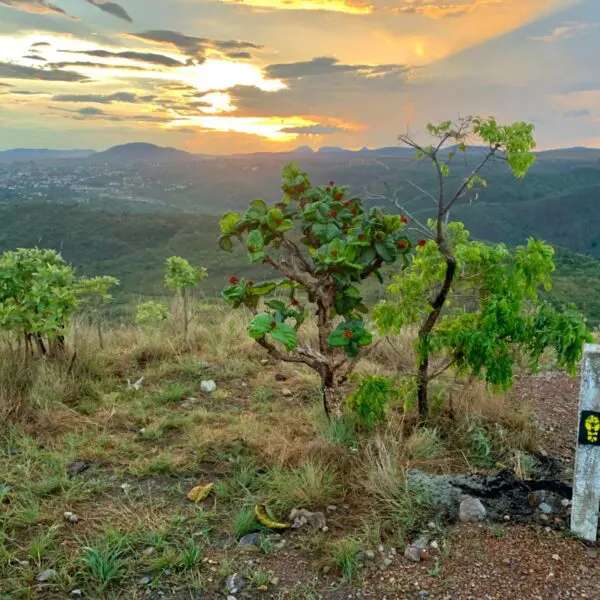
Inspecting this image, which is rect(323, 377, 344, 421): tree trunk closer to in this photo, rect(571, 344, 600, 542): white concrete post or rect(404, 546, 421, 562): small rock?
rect(404, 546, 421, 562): small rock

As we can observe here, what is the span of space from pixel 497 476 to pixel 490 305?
0.99 meters

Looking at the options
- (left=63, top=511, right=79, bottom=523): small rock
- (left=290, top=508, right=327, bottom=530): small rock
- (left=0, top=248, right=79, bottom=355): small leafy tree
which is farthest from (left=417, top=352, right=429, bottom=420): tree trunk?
(left=0, top=248, right=79, bottom=355): small leafy tree

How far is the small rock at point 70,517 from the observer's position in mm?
2879

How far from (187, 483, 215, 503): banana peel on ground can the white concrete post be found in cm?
196

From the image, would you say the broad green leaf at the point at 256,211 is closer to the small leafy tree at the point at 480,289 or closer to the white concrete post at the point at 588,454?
the small leafy tree at the point at 480,289

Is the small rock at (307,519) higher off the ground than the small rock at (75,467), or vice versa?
the small rock at (307,519)

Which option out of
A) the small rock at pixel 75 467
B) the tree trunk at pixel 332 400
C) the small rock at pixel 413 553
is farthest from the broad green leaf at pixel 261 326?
the small rock at pixel 75 467

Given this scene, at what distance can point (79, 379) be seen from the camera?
15.5 feet

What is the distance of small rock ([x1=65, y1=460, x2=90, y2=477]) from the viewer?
3387mm

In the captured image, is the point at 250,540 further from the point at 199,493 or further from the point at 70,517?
the point at 70,517

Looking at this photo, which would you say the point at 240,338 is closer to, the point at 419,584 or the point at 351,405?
the point at 351,405

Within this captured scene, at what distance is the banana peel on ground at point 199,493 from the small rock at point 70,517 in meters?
0.60

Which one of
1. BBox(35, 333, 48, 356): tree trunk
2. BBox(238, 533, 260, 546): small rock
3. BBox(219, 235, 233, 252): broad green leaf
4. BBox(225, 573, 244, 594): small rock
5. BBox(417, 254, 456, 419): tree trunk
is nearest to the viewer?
BBox(225, 573, 244, 594): small rock

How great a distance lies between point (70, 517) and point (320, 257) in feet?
6.62
